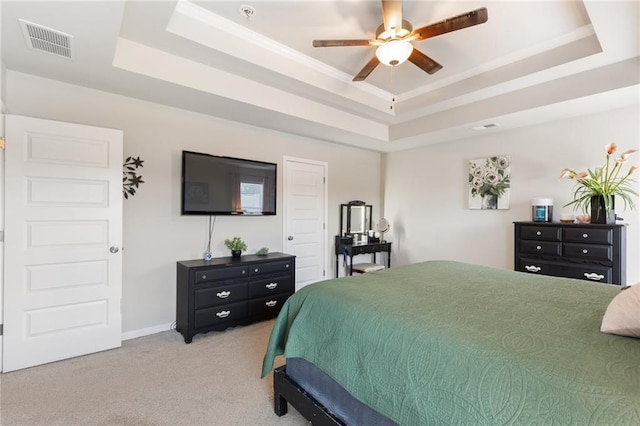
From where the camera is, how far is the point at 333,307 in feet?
5.49

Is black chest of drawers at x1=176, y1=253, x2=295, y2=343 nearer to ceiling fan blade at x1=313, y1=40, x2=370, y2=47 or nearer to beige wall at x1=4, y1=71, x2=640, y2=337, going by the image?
beige wall at x1=4, y1=71, x2=640, y2=337

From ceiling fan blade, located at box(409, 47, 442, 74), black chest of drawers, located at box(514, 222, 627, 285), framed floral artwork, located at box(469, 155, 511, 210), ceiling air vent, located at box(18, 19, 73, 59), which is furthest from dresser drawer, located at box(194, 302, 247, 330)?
framed floral artwork, located at box(469, 155, 511, 210)

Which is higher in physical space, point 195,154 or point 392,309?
point 195,154

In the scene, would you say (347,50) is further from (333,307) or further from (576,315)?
(576,315)

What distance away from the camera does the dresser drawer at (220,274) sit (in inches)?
121

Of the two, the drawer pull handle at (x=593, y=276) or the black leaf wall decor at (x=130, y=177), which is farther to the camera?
the black leaf wall decor at (x=130, y=177)

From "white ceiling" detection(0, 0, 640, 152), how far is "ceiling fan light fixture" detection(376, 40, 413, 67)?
39cm

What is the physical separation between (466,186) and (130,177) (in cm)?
430

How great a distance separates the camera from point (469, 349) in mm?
1120

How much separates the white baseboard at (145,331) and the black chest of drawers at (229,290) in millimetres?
133

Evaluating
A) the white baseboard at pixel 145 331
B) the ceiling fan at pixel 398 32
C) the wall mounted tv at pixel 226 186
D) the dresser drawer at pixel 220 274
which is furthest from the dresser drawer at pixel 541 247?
the white baseboard at pixel 145 331

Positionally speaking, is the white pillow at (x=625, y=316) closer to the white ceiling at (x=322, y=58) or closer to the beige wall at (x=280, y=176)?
the white ceiling at (x=322, y=58)

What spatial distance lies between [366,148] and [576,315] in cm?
417

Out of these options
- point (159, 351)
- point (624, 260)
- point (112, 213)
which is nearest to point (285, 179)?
point (112, 213)
